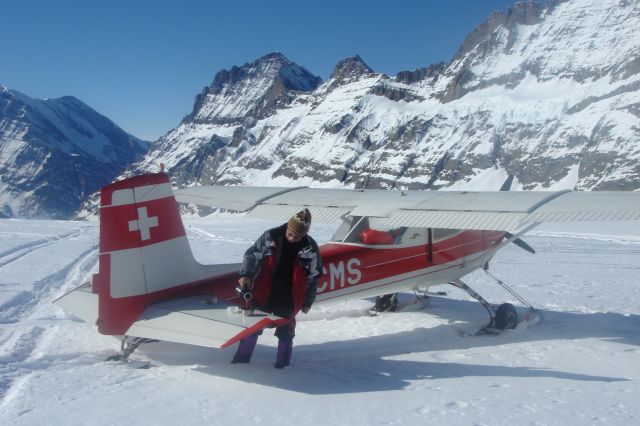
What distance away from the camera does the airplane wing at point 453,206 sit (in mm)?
6648

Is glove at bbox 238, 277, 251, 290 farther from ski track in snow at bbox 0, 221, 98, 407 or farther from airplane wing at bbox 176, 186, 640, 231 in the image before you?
airplane wing at bbox 176, 186, 640, 231

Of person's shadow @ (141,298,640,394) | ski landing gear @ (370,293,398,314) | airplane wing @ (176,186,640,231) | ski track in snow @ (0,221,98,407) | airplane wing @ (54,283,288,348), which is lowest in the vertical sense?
person's shadow @ (141,298,640,394)

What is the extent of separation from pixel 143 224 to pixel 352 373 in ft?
8.32

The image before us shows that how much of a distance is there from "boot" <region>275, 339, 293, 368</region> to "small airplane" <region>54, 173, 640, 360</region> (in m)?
0.52

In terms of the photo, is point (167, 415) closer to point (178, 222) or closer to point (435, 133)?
point (178, 222)

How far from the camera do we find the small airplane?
5.46 meters

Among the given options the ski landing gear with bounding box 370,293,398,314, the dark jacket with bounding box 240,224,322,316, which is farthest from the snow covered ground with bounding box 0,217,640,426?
the dark jacket with bounding box 240,224,322,316

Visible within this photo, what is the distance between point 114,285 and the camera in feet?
18.1

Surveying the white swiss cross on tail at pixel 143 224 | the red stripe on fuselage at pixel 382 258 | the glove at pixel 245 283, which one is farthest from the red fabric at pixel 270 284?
the red stripe on fuselage at pixel 382 258

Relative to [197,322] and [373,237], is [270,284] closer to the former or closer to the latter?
[197,322]

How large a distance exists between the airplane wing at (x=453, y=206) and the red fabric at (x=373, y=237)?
0.80ft

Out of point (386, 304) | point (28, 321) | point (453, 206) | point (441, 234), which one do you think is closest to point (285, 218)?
point (386, 304)

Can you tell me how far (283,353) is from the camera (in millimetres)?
5613

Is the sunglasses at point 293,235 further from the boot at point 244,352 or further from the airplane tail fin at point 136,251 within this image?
the airplane tail fin at point 136,251
